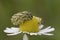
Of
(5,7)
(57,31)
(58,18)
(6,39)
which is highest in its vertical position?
(5,7)

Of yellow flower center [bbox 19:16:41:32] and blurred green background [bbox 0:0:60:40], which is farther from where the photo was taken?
blurred green background [bbox 0:0:60:40]

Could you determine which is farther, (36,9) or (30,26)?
(36,9)

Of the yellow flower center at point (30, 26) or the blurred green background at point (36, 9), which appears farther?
the blurred green background at point (36, 9)

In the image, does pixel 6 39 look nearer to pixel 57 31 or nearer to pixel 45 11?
pixel 57 31

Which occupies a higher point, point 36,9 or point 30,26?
point 36,9

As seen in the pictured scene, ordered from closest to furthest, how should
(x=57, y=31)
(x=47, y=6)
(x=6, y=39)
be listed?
(x=6, y=39) < (x=57, y=31) < (x=47, y=6)

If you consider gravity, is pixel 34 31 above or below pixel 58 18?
below

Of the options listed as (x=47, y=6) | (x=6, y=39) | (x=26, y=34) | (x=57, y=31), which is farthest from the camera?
(x=47, y=6)

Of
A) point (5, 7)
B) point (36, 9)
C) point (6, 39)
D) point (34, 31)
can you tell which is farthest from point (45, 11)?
point (34, 31)

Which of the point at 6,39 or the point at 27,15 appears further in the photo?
the point at 6,39

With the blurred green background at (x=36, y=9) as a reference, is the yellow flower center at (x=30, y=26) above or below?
below

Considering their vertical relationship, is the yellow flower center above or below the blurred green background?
below
